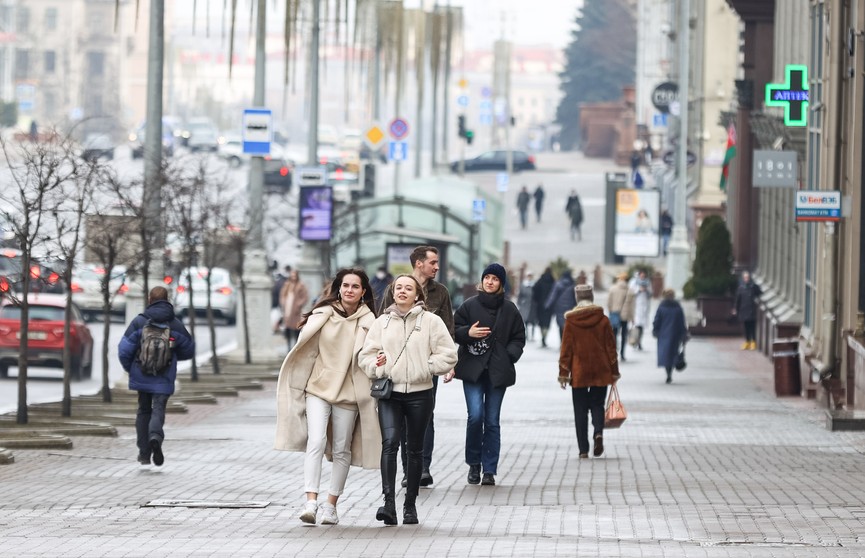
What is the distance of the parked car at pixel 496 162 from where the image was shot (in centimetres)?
10656

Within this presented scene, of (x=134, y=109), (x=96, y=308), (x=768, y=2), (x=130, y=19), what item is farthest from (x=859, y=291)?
(x=134, y=109)

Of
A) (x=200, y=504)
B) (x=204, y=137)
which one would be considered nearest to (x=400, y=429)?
(x=200, y=504)

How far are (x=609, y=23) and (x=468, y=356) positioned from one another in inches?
4930

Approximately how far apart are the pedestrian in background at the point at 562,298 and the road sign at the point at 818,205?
1059cm

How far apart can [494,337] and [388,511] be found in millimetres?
3012

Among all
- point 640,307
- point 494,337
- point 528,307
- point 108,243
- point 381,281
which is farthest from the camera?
point 528,307

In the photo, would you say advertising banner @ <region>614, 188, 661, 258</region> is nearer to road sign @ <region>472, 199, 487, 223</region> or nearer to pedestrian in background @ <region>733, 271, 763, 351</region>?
road sign @ <region>472, 199, 487, 223</region>

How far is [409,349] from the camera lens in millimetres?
12203

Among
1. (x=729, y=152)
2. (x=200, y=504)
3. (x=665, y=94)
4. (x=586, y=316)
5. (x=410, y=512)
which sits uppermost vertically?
(x=665, y=94)

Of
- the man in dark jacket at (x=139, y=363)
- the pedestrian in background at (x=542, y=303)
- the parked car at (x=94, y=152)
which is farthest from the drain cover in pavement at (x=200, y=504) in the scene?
the pedestrian in background at (x=542, y=303)

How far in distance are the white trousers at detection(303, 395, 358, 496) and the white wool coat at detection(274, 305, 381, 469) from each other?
6cm

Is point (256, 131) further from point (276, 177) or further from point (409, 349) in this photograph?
point (276, 177)

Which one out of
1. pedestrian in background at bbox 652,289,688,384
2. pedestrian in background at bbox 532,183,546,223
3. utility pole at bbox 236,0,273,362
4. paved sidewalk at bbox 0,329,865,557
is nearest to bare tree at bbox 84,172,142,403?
paved sidewalk at bbox 0,329,865,557

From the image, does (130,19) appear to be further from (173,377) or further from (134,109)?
(173,377)
